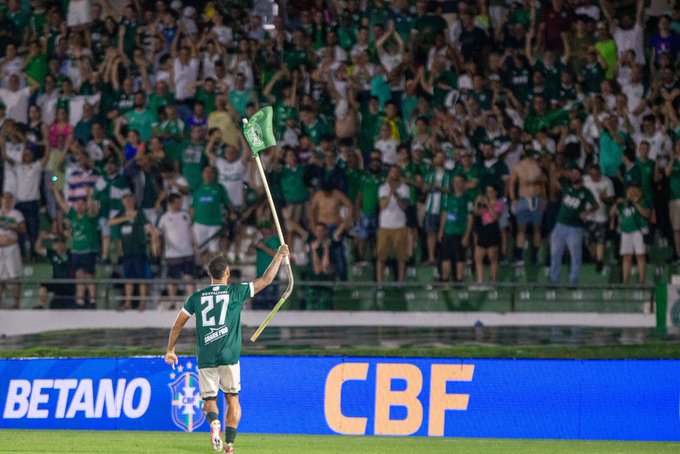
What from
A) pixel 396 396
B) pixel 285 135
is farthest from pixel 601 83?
pixel 396 396

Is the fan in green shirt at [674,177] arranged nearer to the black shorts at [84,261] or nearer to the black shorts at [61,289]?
the black shorts at [84,261]

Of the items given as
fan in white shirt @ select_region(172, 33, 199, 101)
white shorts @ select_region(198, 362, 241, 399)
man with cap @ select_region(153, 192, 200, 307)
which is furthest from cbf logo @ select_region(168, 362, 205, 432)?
fan in white shirt @ select_region(172, 33, 199, 101)

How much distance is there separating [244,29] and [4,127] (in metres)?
4.40

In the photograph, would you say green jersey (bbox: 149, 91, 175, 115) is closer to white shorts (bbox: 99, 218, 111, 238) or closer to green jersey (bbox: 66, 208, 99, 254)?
white shorts (bbox: 99, 218, 111, 238)

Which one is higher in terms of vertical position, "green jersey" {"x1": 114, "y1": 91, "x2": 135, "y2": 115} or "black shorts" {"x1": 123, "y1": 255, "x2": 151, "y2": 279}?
"green jersey" {"x1": 114, "y1": 91, "x2": 135, "y2": 115}

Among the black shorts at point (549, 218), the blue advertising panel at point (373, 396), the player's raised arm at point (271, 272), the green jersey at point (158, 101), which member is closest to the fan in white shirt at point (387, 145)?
the black shorts at point (549, 218)

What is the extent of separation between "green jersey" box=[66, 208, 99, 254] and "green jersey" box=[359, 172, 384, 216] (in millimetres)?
4063

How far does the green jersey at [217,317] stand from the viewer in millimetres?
11242

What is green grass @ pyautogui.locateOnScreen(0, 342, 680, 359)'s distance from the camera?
595 inches

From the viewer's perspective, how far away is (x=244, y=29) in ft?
71.2

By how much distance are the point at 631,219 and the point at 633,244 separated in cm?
36

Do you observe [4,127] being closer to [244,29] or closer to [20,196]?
[20,196]

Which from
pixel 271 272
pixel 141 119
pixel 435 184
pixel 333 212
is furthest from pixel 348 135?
pixel 271 272

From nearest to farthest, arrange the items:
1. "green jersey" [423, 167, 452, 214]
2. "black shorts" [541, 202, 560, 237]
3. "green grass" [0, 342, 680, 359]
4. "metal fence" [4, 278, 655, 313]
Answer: "green grass" [0, 342, 680, 359] → "metal fence" [4, 278, 655, 313] → "black shorts" [541, 202, 560, 237] → "green jersey" [423, 167, 452, 214]
